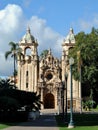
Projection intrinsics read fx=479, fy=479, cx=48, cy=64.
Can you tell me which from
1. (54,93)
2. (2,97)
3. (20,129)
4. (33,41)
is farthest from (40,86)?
(20,129)

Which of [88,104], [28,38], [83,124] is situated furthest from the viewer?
[28,38]

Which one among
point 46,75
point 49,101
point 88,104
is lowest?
point 88,104

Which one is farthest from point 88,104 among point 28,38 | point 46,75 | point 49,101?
point 28,38

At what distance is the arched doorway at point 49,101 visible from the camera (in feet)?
373

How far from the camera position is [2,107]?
53.6 metres

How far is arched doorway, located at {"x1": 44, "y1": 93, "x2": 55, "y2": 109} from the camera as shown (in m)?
114

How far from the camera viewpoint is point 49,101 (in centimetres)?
11450

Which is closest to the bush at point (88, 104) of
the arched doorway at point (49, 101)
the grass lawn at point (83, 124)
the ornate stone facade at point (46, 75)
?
the ornate stone facade at point (46, 75)

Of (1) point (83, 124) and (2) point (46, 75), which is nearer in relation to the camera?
(1) point (83, 124)

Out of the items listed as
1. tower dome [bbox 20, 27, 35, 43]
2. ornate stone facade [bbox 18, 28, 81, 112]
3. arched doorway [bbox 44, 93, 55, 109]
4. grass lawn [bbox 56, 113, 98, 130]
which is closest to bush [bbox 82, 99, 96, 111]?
ornate stone facade [bbox 18, 28, 81, 112]

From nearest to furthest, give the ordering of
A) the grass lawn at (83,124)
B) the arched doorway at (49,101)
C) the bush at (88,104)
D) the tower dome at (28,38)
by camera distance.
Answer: the grass lawn at (83,124) < the bush at (88,104) < the arched doorway at (49,101) < the tower dome at (28,38)

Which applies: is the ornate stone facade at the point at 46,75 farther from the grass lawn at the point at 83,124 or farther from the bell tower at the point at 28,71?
the grass lawn at the point at 83,124

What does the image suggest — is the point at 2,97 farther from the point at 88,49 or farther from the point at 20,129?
the point at 88,49

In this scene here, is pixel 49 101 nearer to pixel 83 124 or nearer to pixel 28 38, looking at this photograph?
pixel 28 38
